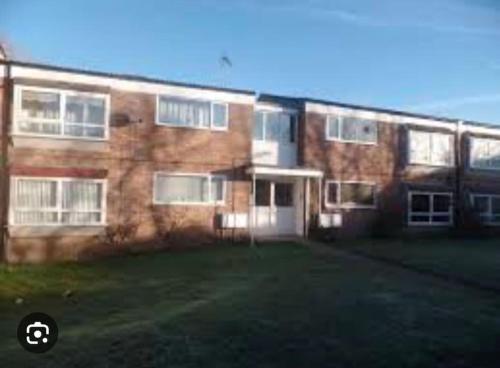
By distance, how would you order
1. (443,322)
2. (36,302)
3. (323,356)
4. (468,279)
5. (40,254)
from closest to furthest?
(323,356) < (443,322) < (36,302) < (468,279) < (40,254)

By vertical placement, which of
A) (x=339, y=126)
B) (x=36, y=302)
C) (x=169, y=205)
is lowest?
(x=36, y=302)

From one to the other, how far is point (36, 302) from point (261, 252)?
33.3 feet

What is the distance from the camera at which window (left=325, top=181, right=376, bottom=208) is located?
31000mm

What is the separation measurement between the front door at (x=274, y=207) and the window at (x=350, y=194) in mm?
1819

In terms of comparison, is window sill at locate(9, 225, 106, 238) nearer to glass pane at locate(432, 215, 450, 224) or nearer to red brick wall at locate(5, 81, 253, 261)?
red brick wall at locate(5, 81, 253, 261)

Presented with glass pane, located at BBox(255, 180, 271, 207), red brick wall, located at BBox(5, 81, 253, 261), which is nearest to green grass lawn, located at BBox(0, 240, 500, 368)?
red brick wall, located at BBox(5, 81, 253, 261)

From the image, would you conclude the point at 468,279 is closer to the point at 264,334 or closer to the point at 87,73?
the point at 264,334

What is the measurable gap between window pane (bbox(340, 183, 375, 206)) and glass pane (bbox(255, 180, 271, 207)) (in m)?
3.72

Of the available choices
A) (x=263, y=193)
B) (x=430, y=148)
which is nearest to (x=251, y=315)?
(x=263, y=193)

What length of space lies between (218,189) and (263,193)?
242 centimetres

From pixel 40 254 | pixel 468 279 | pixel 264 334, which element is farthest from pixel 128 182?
pixel 264 334

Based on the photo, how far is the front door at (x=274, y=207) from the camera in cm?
2920

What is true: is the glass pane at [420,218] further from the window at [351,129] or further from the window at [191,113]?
the window at [191,113]

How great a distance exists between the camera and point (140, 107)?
1027 inches
